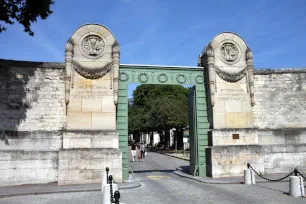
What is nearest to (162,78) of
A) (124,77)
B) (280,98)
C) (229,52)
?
(124,77)

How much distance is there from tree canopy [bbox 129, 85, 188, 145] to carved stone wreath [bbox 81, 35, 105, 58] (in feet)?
81.9

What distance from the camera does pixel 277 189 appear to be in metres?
10.6

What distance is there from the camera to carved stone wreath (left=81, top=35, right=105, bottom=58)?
13328mm

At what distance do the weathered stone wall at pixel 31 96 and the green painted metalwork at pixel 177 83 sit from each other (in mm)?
2539

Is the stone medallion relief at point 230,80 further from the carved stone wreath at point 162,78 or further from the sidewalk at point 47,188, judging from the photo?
the sidewalk at point 47,188

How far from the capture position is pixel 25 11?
12.7 metres

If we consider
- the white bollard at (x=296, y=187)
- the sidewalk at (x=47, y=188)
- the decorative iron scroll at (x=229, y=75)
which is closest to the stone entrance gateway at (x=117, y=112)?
the decorative iron scroll at (x=229, y=75)

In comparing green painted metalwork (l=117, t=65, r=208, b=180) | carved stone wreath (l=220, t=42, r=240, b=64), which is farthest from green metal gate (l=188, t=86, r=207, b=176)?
carved stone wreath (l=220, t=42, r=240, b=64)

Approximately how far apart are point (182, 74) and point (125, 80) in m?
2.70

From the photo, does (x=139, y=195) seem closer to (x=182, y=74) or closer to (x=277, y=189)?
(x=277, y=189)

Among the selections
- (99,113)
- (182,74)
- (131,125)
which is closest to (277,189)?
(182,74)

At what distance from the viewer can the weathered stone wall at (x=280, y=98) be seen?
48.5ft

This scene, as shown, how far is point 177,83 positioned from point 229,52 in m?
2.87

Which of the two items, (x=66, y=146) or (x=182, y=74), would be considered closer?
(x=66, y=146)
